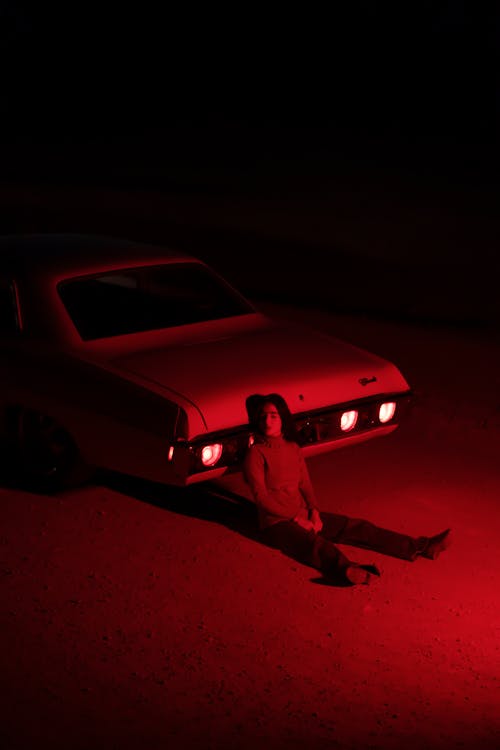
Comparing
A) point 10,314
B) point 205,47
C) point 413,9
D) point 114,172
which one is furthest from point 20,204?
point 413,9

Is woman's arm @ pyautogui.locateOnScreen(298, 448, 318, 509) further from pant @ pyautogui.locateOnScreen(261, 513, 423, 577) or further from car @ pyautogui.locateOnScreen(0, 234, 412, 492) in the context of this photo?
car @ pyautogui.locateOnScreen(0, 234, 412, 492)

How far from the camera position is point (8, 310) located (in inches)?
310

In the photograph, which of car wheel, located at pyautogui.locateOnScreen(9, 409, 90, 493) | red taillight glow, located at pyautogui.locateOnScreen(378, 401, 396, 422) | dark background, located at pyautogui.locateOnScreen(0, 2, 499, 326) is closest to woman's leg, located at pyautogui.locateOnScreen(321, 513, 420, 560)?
red taillight glow, located at pyautogui.locateOnScreen(378, 401, 396, 422)

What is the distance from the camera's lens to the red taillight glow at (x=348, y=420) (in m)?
7.47

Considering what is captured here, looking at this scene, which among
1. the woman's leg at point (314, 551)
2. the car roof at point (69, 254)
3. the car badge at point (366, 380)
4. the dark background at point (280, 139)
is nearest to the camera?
the woman's leg at point (314, 551)

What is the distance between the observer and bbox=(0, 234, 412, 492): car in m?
6.95

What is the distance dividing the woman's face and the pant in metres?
0.49

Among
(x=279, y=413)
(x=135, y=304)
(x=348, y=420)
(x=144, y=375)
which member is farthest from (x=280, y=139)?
(x=279, y=413)

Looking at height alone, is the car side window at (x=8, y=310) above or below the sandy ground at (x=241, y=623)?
above

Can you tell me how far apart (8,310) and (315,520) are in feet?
7.76

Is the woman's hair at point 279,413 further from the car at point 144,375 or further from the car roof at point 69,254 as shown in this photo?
the car roof at point 69,254

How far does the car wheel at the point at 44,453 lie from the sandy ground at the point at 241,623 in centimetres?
12

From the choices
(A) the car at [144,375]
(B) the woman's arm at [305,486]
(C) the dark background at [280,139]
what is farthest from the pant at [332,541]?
(C) the dark background at [280,139]

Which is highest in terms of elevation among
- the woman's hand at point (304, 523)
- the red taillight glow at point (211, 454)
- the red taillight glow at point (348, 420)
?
the red taillight glow at point (348, 420)
